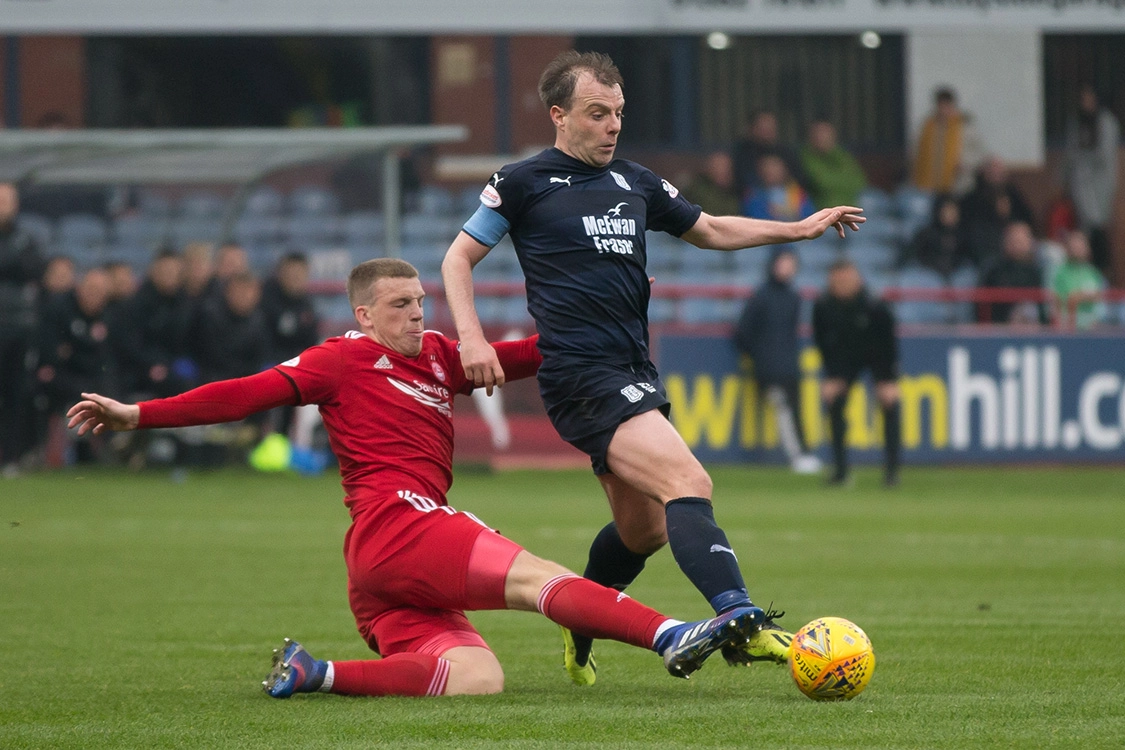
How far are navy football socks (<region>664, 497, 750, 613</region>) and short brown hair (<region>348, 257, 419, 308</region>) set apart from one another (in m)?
1.33

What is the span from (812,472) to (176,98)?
38.1 feet

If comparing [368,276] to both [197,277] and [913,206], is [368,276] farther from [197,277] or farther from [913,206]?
[913,206]

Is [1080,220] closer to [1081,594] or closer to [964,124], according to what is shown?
[964,124]

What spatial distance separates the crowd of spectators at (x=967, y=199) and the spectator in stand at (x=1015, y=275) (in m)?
0.01

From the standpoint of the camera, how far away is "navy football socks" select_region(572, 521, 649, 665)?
600 cm

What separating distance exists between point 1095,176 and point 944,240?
11.0 feet

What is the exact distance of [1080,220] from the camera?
22875mm

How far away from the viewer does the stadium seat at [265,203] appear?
21.6m

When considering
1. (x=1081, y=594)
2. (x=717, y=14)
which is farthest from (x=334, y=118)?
(x=1081, y=594)

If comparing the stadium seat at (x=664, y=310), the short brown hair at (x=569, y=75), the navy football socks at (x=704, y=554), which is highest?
the short brown hair at (x=569, y=75)

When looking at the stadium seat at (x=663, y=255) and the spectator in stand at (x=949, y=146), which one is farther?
the spectator in stand at (x=949, y=146)

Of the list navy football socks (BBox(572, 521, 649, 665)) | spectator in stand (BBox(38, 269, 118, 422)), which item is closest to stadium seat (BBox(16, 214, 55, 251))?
spectator in stand (BBox(38, 269, 118, 422))

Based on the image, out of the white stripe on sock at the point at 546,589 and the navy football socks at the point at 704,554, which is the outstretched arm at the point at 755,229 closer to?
the navy football socks at the point at 704,554

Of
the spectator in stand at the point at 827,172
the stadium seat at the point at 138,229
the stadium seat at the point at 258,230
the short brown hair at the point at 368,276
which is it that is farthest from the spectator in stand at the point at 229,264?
the short brown hair at the point at 368,276
